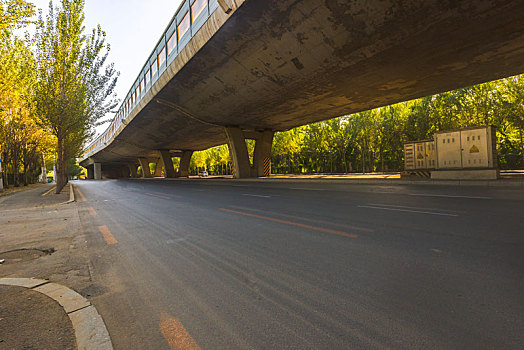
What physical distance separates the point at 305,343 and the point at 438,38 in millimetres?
14516

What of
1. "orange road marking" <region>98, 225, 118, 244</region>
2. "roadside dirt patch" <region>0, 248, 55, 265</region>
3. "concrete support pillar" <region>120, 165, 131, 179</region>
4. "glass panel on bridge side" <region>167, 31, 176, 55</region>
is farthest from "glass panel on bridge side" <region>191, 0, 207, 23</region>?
"concrete support pillar" <region>120, 165, 131, 179</region>

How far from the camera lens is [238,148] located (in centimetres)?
2922

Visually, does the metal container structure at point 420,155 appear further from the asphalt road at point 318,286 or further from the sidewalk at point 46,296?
the sidewalk at point 46,296

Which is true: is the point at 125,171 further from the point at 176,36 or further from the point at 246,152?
the point at 176,36

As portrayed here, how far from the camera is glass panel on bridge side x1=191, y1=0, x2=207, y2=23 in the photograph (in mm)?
15259

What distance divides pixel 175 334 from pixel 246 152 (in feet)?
92.2

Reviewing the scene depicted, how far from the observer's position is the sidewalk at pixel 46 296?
211cm

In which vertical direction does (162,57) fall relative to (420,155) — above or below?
above

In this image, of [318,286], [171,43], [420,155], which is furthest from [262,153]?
[318,286]

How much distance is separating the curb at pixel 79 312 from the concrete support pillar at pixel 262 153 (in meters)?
28.0

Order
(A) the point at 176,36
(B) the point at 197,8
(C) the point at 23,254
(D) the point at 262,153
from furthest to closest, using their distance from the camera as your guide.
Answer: (D) the point at 262,153
(A) the point at 176,36
(B) the point at 197,8
(C) the point at 23,254

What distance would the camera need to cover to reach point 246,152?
98.2ft

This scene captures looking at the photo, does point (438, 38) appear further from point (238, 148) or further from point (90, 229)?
point (238, 148)

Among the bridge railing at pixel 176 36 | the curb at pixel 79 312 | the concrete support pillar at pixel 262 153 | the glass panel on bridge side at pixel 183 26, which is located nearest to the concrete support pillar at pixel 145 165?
the bridge railing at pixel 176 36
